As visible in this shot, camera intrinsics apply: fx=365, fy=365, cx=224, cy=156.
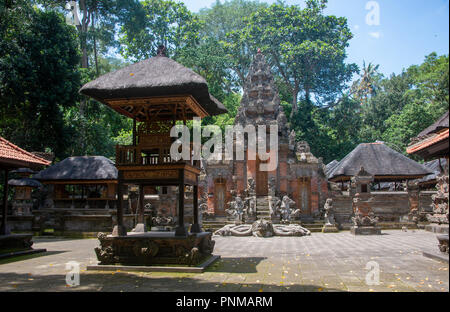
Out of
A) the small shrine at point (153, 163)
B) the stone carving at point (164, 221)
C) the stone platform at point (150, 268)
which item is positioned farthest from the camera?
the stone carving at point (164, 221)

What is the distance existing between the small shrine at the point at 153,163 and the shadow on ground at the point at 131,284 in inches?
33.9

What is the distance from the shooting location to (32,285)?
6.79m

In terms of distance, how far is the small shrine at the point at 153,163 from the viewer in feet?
28.5

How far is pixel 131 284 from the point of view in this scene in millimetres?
6922

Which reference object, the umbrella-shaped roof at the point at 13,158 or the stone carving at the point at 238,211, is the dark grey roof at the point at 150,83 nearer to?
the umbrella-shaped roof at the point at 13,158

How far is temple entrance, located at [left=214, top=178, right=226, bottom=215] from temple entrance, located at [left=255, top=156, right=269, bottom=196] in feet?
7.45

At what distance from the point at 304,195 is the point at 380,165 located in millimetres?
5561

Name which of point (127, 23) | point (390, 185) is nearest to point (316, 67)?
point (390, 185)

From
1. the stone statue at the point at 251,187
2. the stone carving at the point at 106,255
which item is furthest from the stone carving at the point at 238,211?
the stone carving at the point at 106,255

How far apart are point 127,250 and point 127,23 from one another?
1173 inches

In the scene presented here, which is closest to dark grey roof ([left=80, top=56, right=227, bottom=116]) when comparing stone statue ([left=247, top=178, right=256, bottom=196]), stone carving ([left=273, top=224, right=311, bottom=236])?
stone carving ([left=273, top=224, right=311, bottom=236])

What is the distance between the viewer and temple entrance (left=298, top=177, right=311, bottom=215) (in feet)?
76.0

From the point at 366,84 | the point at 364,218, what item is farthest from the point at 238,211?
the point at 366,84
